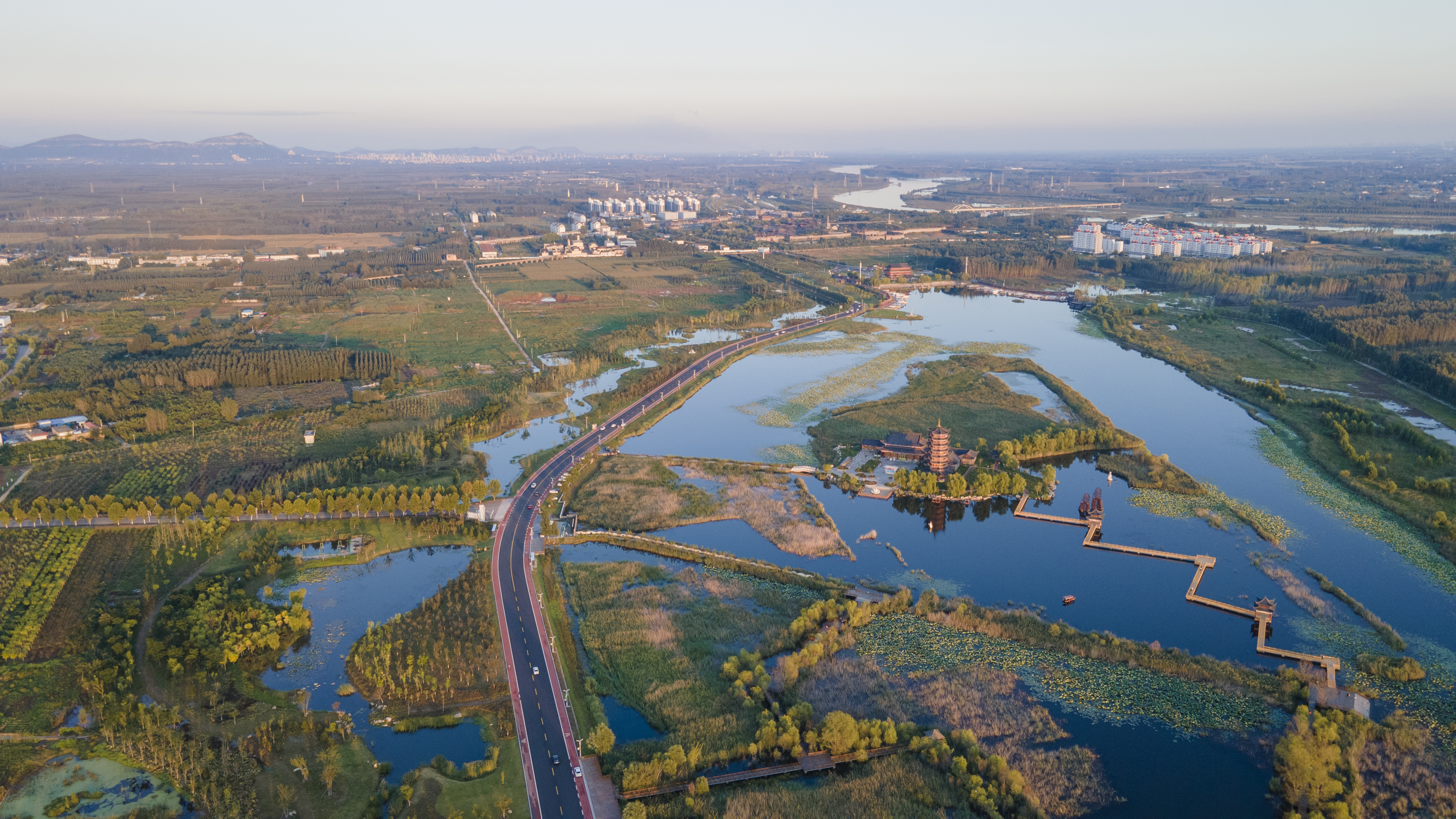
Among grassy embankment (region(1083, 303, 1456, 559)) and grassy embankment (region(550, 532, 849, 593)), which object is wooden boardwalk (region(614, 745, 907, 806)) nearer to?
grassy embankment (region(550, 532, 849, 593))

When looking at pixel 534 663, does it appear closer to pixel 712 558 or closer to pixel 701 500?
pixel 712 558

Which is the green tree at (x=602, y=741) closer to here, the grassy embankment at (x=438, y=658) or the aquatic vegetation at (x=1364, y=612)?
the grassy embankment at (x=438, y=658)

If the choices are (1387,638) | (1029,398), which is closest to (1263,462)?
(1029,398)

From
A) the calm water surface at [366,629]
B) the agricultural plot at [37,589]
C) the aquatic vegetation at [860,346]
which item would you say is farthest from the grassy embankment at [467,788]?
the aquatic vegetation at [860,346]

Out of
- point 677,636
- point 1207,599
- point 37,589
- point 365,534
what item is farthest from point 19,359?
point 1207,599

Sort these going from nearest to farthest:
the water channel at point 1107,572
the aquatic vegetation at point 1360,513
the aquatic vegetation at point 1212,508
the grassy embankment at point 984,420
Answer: the water channel at point 1107,572
the aquatic vegetation at point 1360,513
the aquatic vegetation at point 1212,508
the grassy embankment at point 984,420

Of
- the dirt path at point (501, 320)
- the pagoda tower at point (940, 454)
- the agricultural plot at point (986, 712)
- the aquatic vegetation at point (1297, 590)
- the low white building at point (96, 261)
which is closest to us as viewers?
the agricultural plot at point (986, 712)
